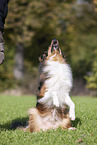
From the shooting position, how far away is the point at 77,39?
2556 cm

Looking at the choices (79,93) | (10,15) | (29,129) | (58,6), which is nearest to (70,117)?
(29,129)

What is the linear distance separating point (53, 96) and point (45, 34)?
64.1ft

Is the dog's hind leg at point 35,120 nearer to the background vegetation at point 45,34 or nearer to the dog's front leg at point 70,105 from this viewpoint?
the dog's front leg at point 70,105

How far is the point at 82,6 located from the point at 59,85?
70.8 feet

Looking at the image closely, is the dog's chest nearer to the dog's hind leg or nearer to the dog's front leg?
the dog's front leg

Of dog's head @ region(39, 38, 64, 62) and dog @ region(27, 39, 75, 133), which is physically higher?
dog's head @ region(39, 38, 64, 62)

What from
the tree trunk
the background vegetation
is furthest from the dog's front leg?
the tree trunk

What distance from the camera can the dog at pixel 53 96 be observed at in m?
3.81

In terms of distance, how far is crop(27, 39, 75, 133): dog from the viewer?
3.81 m

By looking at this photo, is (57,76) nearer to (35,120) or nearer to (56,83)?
(56,83)

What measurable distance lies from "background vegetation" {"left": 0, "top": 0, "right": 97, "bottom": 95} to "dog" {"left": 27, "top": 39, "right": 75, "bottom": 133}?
1060 cm

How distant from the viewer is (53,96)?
3.75 metres

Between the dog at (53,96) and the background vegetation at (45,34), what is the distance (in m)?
10.6

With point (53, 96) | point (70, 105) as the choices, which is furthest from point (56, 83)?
point (70, 105)
